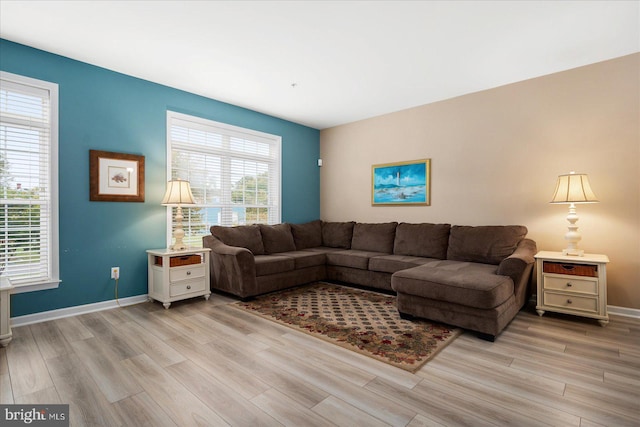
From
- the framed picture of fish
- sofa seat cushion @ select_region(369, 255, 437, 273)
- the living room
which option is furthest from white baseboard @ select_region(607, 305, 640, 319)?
the framed picture of fish

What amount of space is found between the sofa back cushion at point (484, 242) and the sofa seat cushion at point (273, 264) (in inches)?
79.4

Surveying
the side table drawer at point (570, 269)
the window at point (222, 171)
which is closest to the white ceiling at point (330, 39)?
the window at point (222, 171)

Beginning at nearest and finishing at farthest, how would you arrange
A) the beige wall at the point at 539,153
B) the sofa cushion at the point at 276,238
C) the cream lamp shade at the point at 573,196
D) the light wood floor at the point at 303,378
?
1. the light wood floor at the point at 303,378
2. the cream lamp shade at the point at 573,196
3. the beige wall at the point at 539,153
4. the sofa cushion at the point at 276,238

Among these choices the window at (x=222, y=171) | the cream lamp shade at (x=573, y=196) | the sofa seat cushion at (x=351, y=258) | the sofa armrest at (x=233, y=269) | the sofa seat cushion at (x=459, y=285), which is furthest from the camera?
the sofa seat cushion at (x=351, y=258)

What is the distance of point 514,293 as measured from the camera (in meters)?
2.88

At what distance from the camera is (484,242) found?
3.64 m

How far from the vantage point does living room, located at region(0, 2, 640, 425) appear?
3082mm

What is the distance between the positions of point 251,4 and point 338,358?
8.77 ft

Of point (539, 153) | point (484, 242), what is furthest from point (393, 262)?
point (539, 153)

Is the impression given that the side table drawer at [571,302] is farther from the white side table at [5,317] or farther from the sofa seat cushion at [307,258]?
the white side table at [5,317]

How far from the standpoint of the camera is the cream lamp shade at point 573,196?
2.99 metres

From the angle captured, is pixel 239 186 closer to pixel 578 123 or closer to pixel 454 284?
pixel 454 284

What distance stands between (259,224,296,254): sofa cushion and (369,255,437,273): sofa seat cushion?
133 centimetres

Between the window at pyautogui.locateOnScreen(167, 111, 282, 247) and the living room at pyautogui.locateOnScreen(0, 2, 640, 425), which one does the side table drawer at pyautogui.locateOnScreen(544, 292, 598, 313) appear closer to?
the living room at pyautogui.locateOnScreen(0, 2, 640, 425)
